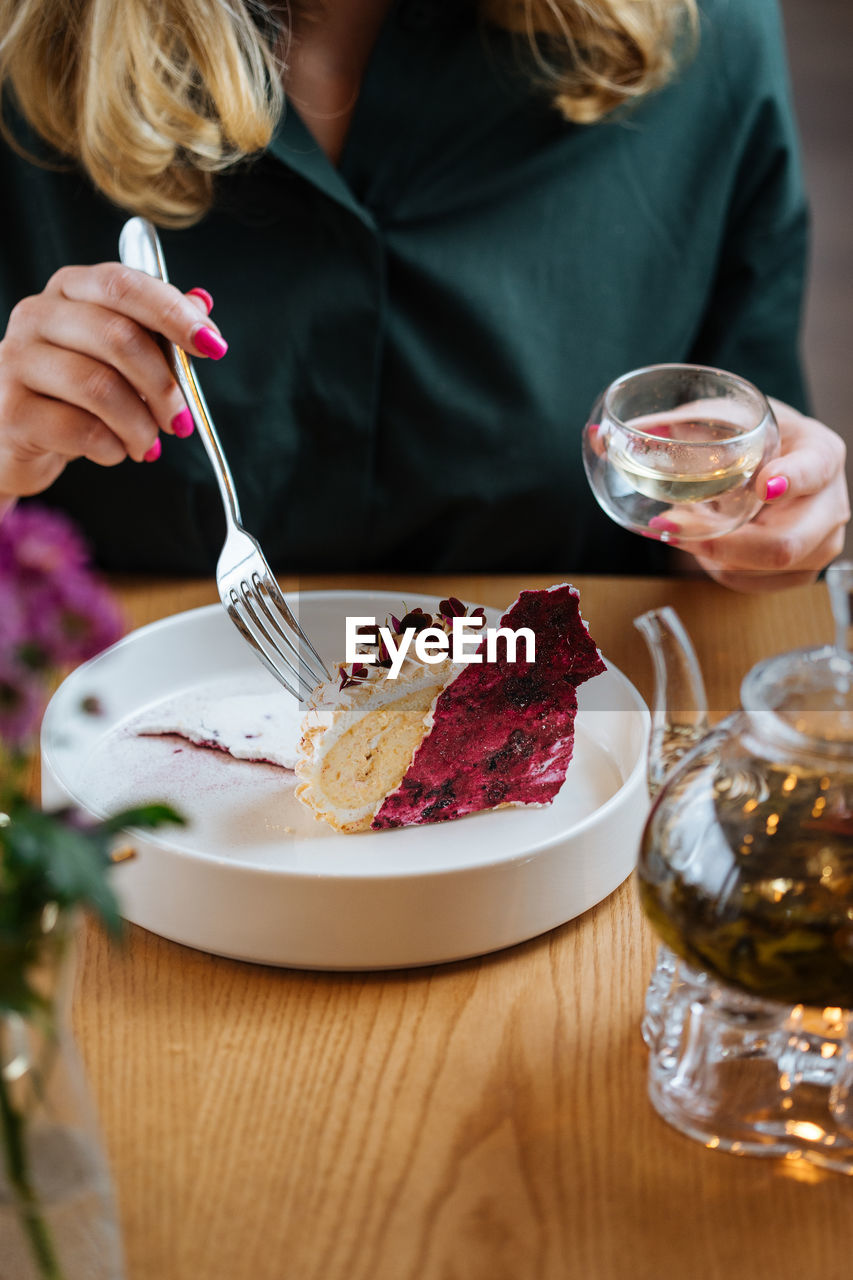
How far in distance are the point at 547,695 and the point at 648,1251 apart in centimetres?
29

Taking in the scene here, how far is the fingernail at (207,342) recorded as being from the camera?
785 mm

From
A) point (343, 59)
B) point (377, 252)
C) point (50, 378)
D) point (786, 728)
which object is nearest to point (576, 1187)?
point (786, 728)

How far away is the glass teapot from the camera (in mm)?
464

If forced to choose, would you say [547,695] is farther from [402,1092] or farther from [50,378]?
[50,378]

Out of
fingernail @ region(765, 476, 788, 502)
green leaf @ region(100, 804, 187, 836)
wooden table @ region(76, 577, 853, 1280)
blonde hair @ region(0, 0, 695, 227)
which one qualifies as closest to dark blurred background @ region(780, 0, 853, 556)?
blonde hair @ region(0, 0, 695, 227)

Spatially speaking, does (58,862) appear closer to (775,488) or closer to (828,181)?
(775,488)

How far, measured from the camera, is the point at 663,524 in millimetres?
836

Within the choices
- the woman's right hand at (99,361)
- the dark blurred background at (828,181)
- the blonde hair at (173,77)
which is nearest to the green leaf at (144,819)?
the woman's right hand at (99,361)

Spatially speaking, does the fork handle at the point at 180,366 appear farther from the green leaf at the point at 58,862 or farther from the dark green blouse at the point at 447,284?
the green leaf at the point at 58,862

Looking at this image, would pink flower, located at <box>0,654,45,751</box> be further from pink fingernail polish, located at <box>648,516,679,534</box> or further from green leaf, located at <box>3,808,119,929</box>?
pink fingernail polish, located at <box>648,516,679,534</box>

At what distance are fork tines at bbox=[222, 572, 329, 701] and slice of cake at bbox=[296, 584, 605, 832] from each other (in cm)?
8

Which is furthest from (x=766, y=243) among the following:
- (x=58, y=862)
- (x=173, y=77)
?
(x=58, y=862)

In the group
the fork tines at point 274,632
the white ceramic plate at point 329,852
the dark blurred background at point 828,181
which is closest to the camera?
the white ceramic plate at point 329,852

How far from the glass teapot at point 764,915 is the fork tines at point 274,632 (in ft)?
1.00
